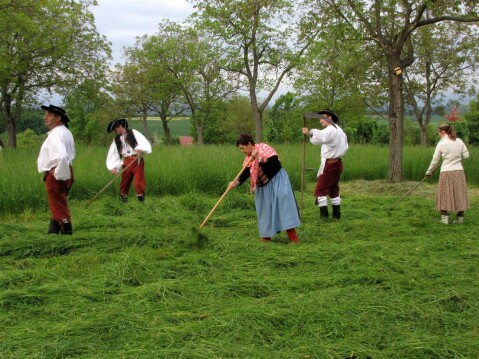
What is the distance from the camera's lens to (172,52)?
1022 inches

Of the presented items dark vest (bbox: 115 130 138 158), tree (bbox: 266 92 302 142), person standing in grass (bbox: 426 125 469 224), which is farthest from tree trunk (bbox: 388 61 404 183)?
tree (bbox: 266 92 302 142)

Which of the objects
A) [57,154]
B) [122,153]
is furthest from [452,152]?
[57,154]

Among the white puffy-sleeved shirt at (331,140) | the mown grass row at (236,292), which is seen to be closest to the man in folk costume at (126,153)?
the mown grass row at (236,292)

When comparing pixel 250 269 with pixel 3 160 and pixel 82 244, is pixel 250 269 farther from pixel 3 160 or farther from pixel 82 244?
pixel 3 160

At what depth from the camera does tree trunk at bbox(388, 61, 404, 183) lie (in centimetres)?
941

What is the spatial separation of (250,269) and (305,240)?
1.33 metres

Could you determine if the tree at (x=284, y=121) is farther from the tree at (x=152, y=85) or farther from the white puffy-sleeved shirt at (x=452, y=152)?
the white puffy-sleeved shirt at (x=452, y=152)

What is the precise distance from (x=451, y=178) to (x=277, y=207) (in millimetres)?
2724

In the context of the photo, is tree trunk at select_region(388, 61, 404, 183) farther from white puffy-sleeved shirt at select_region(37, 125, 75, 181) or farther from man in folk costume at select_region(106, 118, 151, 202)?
white puffy-sleeved shirt at select_region(37, 125, 75, 181)

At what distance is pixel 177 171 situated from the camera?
8961 millimetres

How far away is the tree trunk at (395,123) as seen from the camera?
941 centimetres

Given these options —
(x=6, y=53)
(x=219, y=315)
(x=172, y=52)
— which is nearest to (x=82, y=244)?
(x=219, y=315)

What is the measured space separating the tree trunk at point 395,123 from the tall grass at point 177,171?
1453 mm

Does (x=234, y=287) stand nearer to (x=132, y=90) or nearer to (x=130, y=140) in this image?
(x=130, y=140)
